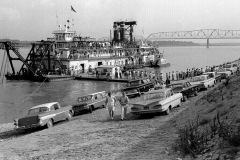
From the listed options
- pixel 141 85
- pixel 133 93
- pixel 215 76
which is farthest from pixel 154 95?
pixel 215 76

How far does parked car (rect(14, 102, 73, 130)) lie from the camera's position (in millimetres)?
16312

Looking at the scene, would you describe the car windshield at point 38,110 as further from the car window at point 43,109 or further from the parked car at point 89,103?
the parked car at point 89,103

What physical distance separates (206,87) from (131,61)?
4434 cm

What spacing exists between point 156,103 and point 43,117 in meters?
5.61

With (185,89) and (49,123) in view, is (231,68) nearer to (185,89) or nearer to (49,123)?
(185,89)

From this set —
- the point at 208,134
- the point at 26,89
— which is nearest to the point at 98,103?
the point at 208,134

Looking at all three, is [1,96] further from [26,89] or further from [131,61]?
[131,61]

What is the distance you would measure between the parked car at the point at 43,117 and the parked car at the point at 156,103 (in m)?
4.15

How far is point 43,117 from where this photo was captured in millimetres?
16531

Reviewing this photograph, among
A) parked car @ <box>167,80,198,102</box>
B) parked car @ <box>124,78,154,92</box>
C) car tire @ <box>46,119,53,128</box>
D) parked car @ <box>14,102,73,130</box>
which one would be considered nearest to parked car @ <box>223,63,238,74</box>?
parked car @ <box>124,78,154,92</box>

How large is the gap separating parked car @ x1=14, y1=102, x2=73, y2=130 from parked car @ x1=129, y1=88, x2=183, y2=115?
4.15m

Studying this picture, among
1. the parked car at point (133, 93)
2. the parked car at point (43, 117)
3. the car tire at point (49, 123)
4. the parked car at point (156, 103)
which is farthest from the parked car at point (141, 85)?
the car tire at point (49, 123)

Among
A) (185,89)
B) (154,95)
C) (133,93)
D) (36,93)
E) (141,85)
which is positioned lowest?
(36,93)

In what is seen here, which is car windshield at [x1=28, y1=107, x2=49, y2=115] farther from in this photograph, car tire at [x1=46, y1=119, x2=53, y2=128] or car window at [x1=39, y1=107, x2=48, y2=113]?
car tire at [x1=46, y1=119, x2=53, y2=128]
